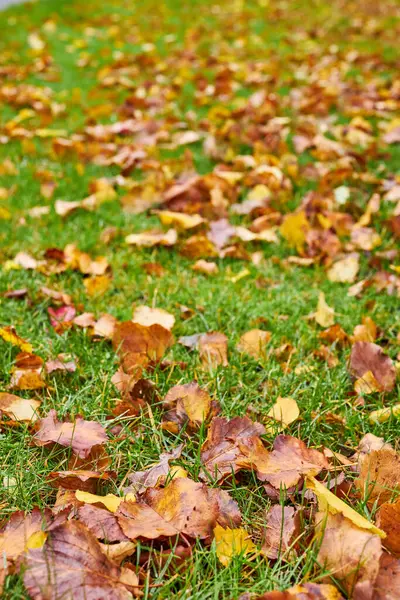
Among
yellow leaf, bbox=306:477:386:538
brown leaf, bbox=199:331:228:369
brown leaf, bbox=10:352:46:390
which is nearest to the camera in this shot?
yellow leaf, bbox=306:477:386:538

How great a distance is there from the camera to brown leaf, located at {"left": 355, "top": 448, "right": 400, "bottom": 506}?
4.33 ft

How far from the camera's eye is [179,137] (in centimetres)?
381

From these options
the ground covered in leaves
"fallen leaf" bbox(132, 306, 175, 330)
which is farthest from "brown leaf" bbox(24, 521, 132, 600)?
"fallen leaf" bbox(132, 306, 175, 330)

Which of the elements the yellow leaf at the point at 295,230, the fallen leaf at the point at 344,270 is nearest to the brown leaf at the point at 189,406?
the fallen leaf at the point at 344,270

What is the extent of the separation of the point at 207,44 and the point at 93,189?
426 centimetres

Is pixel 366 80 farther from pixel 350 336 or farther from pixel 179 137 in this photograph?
pixel 350 336

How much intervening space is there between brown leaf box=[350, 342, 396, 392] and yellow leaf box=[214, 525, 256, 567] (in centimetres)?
70

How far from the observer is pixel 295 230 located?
2535 millimetres

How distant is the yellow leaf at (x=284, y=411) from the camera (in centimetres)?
154

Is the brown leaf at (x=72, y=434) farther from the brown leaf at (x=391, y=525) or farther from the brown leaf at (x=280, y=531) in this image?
the brown leaf at (x=391, y=525)

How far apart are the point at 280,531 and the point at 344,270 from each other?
135 centimetres

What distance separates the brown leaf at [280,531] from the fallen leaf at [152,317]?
0.78m

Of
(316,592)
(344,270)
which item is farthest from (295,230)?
(316,592)

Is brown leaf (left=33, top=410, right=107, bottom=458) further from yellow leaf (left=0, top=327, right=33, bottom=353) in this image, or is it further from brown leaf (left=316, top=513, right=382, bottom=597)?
brown leaf (left=316, top=513, right=382, bottom=597)
